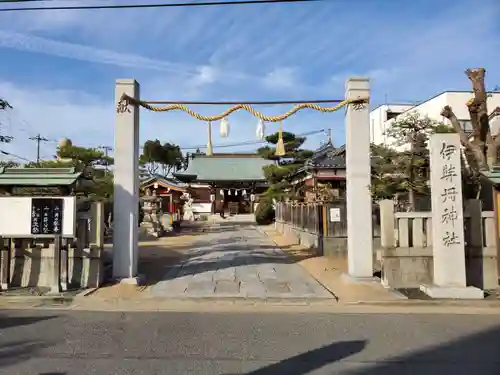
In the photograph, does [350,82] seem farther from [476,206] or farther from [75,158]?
[75,158]

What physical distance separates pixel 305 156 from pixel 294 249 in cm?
1745

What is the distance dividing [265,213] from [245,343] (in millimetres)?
27841

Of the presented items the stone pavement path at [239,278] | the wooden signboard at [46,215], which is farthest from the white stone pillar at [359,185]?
the wooden signboard at [46,215]

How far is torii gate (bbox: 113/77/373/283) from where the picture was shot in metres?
9.71

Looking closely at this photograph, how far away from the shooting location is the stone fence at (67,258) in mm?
9352

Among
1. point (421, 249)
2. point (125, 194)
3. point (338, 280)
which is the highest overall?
point (125, 194)

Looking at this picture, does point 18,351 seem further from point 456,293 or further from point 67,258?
point 456,293

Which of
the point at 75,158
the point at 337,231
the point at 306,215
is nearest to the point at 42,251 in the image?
the point at 337,231

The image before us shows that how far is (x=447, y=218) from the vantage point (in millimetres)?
8695

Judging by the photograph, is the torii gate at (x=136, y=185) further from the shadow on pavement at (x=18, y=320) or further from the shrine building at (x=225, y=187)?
the shrine building at (x=225, y=187)

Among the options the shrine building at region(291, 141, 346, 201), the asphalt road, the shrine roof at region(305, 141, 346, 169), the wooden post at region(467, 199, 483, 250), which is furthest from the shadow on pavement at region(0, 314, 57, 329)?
the shrine roof at region(305, 141, 346, 169)

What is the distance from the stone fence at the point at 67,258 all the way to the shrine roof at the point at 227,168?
35355 millimetres

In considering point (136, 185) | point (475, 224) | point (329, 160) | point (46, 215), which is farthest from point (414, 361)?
point (329, 160)

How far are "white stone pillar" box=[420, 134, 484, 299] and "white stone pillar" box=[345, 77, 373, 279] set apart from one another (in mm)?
1420
